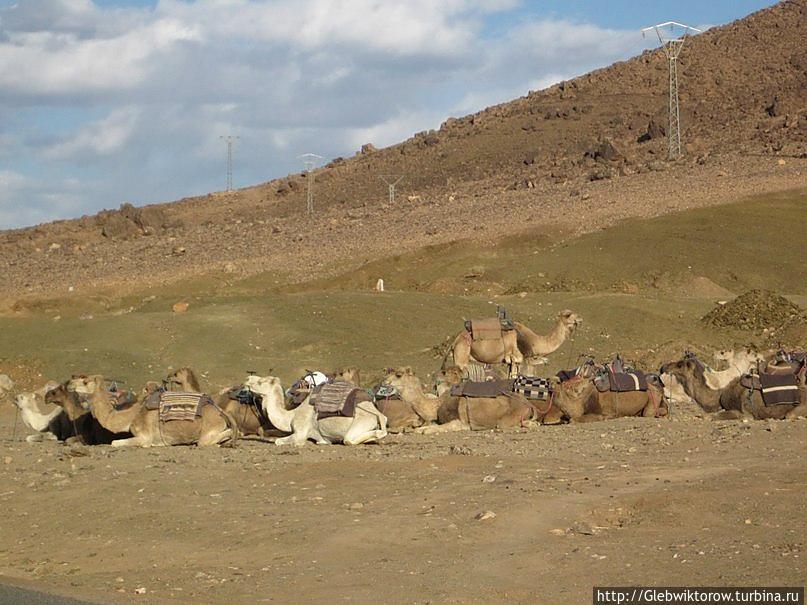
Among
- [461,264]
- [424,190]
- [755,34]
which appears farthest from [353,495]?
[755,34]

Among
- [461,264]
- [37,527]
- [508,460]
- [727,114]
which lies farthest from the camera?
[727,114]

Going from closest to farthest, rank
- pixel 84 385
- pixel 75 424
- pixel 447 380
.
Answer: pixel 75 424
pixel 84 385
pixel 447 380

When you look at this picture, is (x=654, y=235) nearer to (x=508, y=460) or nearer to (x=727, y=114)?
(x=508, y=460)

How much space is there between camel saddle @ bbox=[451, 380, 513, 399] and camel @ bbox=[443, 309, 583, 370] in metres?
3.52

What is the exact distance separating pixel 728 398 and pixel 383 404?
399 cm

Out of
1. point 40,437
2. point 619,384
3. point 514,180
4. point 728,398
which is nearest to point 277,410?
point 40,437

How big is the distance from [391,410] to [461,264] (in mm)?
20187

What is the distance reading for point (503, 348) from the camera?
20125mm

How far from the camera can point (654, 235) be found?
3744cm

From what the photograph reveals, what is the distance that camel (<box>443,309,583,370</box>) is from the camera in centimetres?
2000

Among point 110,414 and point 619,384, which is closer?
point 110,414

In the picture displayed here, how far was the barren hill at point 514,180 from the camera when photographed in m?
46.9

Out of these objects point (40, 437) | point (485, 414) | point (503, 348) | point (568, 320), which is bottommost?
point (485, 414)

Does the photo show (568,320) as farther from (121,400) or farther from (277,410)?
(121,400)
